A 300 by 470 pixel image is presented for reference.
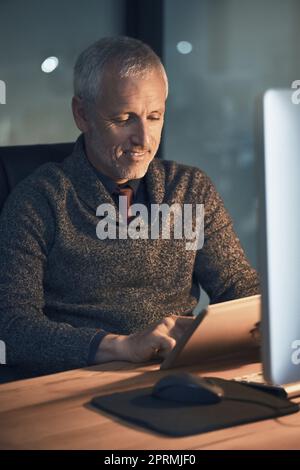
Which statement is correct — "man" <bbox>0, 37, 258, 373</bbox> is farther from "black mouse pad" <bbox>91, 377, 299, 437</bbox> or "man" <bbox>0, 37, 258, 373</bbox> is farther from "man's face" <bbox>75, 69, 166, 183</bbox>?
"black mouse pad" <bbox>91, 377, 299, 437</bbox>

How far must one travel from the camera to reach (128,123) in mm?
2158

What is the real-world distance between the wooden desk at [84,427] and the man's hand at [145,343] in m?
0.11

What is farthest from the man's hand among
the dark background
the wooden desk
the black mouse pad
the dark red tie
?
the dark background

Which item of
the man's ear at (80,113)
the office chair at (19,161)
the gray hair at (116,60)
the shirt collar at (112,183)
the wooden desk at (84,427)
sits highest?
the gray hair at (116,60)

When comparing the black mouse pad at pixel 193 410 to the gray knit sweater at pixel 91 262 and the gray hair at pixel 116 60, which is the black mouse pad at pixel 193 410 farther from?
the gray hair at pixel 116 60

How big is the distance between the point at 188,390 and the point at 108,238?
2.61 feet

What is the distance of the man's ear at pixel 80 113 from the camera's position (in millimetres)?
2240

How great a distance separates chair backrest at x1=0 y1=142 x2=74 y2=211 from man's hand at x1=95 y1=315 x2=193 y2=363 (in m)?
0.57

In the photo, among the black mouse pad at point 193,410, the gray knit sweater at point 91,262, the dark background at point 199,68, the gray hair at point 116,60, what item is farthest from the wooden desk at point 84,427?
the dark background at point 199,68

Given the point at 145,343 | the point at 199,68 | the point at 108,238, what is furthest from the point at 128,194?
the point at 199,68

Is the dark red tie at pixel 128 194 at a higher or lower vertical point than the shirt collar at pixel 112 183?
lower

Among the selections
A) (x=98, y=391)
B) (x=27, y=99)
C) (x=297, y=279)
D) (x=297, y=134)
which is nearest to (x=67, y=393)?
(x=98, y=391)
